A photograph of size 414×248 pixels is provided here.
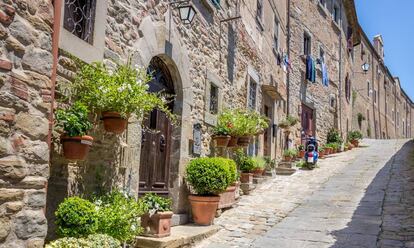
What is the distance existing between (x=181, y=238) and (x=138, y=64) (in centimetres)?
233

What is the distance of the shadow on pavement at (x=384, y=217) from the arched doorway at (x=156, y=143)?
2.78 metres

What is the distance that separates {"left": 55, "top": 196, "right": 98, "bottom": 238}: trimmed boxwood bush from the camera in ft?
11.7

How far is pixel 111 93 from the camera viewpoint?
417 centimetres

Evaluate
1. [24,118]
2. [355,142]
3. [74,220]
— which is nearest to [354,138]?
[355,142]

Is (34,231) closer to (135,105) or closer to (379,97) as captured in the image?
(135,105)

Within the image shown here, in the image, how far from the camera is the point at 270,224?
684cm

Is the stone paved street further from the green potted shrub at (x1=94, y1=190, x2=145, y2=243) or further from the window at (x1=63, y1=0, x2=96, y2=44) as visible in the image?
the window at (x1=63, y1=0, x2=96, y2=44)

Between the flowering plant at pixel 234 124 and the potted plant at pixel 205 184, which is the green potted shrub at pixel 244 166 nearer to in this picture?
the flowering plant at pixel 234 124

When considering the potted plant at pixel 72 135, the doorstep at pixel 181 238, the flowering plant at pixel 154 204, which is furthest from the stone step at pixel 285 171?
the potted plant at pixel 72 135

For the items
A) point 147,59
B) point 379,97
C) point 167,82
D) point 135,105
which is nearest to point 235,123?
point 167,82

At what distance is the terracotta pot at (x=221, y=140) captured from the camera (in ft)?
26.1

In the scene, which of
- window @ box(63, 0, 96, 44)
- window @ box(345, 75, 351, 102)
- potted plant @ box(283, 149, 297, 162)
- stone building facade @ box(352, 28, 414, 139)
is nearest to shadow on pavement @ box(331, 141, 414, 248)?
potted plant @ box(283, 149, 297, 162)

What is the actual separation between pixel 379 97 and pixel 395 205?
26.9 m

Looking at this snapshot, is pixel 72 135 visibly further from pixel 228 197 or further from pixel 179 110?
pixel 228 197
